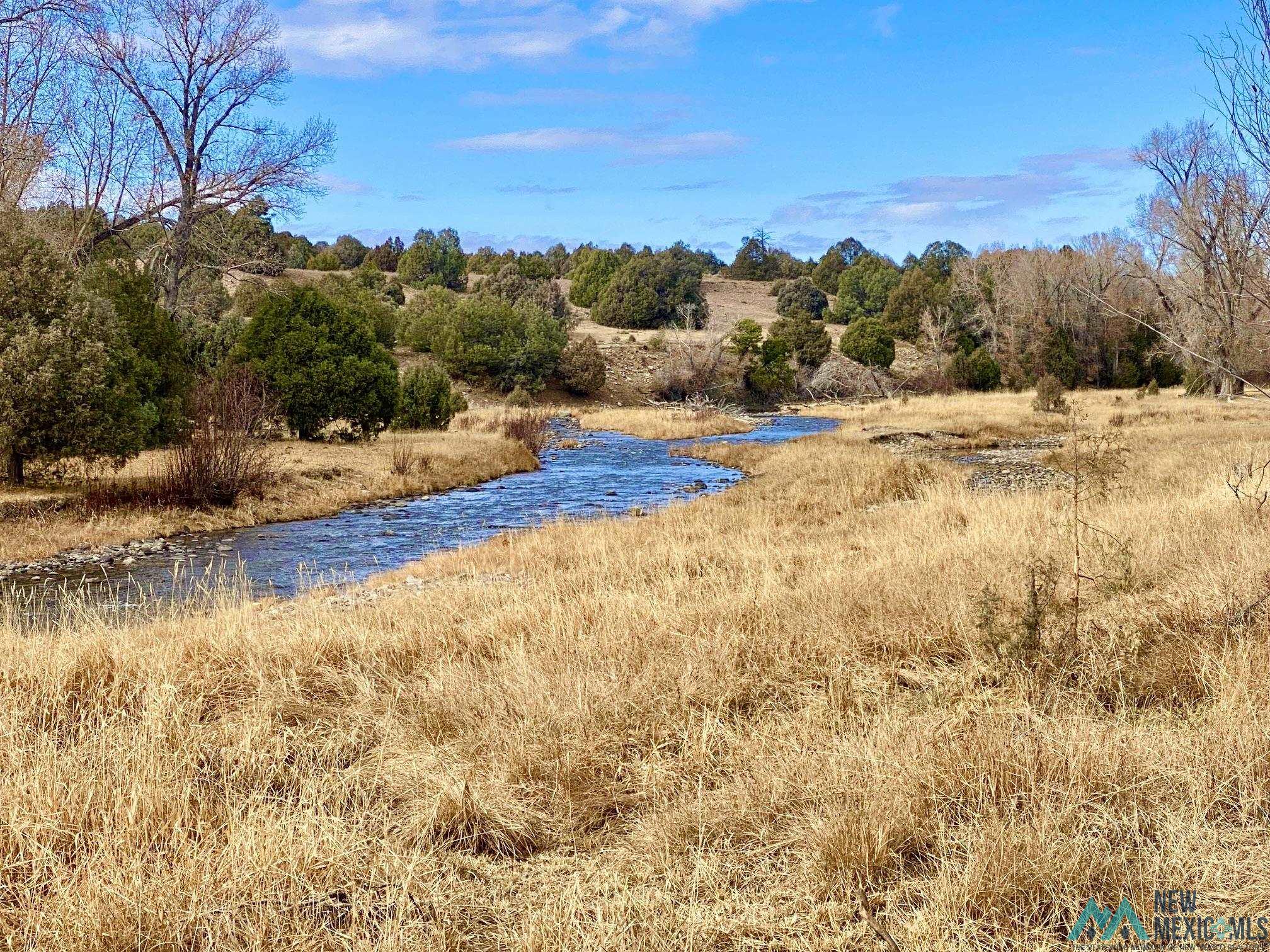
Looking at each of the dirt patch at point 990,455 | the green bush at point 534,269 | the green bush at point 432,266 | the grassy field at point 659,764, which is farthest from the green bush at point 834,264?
the grassy field at point 659,764

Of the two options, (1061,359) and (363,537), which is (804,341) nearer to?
(1061,359)

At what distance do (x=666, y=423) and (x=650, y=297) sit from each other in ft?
125

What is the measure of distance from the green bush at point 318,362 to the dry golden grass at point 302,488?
88cm

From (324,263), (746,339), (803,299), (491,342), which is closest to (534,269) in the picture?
(324,263)

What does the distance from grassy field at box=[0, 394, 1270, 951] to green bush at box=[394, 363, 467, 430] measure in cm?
2347

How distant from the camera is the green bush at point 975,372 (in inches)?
2140

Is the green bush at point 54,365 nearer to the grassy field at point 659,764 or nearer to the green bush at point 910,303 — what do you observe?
the grassy field at point 659,764

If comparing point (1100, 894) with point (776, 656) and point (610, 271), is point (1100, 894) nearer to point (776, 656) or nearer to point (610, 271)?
point (776, 656)

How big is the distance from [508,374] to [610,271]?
3459 centimetres

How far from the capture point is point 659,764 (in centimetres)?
394

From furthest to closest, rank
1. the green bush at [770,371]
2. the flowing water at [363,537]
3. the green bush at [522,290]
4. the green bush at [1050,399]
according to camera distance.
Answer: the green bush at [522,290]
the green bush at [770,371]
the green bush at [1050,399]
the flowing water at [363,537]

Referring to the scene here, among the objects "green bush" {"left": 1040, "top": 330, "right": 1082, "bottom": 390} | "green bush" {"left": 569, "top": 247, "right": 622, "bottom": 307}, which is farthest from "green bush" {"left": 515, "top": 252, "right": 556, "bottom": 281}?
"green bush" {"left": 1040, "top": 330, "right": 1082, "bottom": 390}

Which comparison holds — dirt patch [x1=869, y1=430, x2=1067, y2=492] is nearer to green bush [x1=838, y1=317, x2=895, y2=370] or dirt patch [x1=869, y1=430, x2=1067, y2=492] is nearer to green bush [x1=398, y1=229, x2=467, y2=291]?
green bush [x1=838, y1=317, x2=895, y2=370]

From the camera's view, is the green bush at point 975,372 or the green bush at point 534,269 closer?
the green bush at point 975,372
